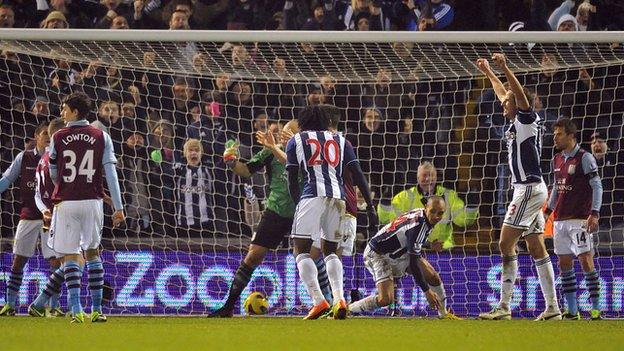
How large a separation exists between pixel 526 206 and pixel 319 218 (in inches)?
80.6

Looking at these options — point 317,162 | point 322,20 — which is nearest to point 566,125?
point 317,162

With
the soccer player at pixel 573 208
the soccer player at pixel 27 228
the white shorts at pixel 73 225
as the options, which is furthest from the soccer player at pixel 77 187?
the soccer player at pixel 573 208

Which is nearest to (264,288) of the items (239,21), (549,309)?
(549,309)

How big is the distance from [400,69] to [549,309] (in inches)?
129

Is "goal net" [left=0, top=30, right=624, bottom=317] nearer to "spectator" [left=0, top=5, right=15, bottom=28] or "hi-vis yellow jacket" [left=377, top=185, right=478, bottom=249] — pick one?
"hi-vis yellow jacket" [left=377, top=185, right=478, bottom=249]

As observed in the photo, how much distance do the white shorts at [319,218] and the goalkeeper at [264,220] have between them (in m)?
1.07

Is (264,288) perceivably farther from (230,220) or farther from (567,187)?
(567,187)

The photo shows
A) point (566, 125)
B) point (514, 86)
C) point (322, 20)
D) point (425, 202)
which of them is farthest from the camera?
point (322, 20)

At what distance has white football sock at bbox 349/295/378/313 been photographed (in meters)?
12.5

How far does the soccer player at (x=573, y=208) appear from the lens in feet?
41.4

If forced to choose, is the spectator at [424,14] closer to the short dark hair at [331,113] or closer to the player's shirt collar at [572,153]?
the player's shirt collar at [572,153]

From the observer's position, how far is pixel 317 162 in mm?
11195

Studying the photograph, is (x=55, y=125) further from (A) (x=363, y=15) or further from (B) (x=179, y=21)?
(A) (x=363, y=15)

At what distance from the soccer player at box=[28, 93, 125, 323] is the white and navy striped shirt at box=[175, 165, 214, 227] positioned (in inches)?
143
